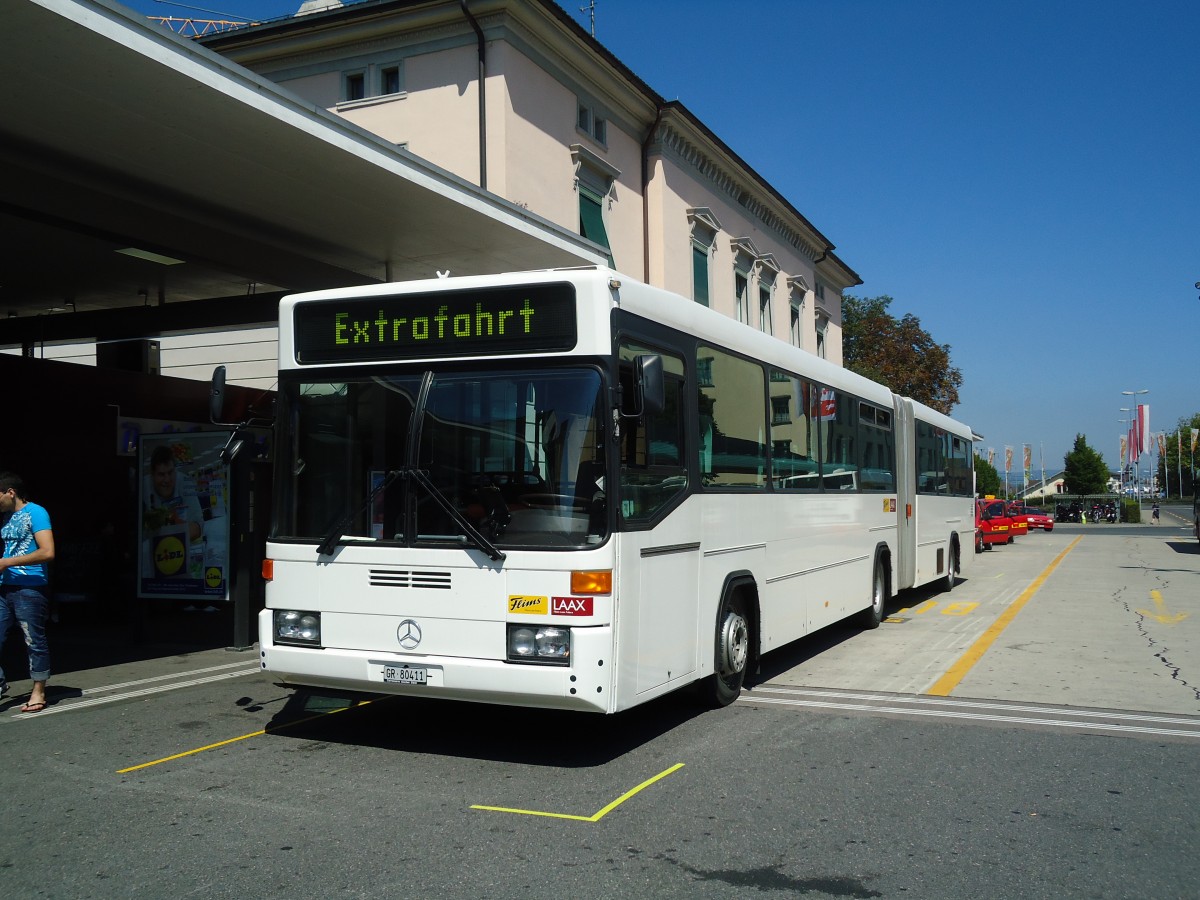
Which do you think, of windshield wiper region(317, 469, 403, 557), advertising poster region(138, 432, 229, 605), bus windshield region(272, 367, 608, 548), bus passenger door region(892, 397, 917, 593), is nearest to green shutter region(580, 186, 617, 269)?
bus passenger door region(892, 397, 917, 593)

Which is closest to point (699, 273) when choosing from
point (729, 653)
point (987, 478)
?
point (729, 653)

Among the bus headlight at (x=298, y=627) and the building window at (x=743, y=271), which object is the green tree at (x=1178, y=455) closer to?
the building window at (x=743, y=271)

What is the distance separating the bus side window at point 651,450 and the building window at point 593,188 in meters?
15.6

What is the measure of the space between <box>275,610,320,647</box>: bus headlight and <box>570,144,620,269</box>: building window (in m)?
16.5

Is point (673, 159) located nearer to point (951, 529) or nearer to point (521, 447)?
point (951, 529)

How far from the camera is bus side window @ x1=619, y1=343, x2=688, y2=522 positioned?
22.6 feet

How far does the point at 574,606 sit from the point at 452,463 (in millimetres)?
1199

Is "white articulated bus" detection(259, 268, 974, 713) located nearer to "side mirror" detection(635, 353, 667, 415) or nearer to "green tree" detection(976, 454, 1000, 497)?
"side mirror" detection(635, 353, 667, 415)

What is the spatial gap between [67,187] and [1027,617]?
44.1ft

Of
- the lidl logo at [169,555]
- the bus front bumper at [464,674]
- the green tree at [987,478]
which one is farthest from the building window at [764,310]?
the green tree at [987,478]

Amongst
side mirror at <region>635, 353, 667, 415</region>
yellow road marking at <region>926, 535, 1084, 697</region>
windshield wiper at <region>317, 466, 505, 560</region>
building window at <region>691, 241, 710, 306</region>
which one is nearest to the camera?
side mirror at <region>635, 353, 667, 415</region>

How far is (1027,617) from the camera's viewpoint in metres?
15.3

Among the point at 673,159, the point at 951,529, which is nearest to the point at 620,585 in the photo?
the point at 951,529

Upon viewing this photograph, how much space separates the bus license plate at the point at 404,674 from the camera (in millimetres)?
6852
